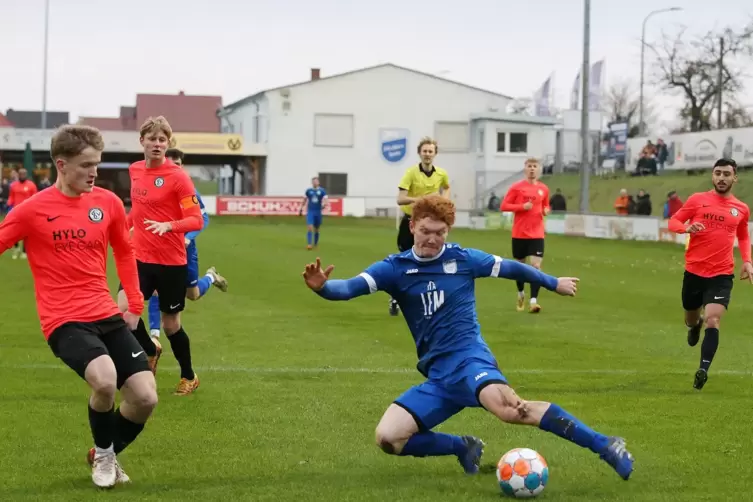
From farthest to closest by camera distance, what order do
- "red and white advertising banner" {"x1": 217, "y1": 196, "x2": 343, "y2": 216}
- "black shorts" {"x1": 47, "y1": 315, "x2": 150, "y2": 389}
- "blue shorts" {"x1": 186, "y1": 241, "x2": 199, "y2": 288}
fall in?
"red and white advertising banner" {"x1": 217, "y1": 196, "x2": 343, "y2": 216} < "blue shorts" {"x1": 186, "y1": 241, "x2": 199, "y2": 288} < "black shorts" {"x1": 47, "y1": 315, "x2": 150, "y2": 389}

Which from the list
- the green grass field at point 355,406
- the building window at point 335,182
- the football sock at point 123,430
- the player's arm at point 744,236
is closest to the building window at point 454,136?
the building window at point 335,182

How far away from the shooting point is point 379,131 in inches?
2643

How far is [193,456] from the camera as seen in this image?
7207 mm

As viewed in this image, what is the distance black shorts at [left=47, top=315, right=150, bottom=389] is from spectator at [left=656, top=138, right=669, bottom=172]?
48654 millimetres

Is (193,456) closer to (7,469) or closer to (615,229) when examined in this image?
(7,469)

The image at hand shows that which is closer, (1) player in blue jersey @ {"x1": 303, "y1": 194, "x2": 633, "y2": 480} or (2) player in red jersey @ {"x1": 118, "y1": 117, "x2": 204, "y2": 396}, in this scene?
(1) player in blue jersey @ {"x1": 303, "y1": 194, "x2": 633, "y2": 480}

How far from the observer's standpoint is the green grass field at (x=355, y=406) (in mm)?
6543

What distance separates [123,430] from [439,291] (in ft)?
6.66

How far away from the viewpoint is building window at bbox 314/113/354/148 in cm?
6650

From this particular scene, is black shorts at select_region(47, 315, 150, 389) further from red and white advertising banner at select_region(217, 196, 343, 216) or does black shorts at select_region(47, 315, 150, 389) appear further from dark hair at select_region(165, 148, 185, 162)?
red and white advertising banner at select_region(217, 196, 343, 216)

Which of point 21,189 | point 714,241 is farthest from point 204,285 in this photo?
→ point 21,189

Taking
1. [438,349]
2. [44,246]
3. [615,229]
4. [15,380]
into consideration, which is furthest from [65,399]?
[615,229]

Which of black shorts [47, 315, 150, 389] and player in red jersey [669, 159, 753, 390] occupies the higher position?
player in red jersey [669, 159, 753, 390]

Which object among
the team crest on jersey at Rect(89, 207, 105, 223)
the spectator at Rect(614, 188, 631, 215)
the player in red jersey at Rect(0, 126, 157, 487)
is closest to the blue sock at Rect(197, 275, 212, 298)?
the player in red jersey at Rect(0, 126, 157, 487)
